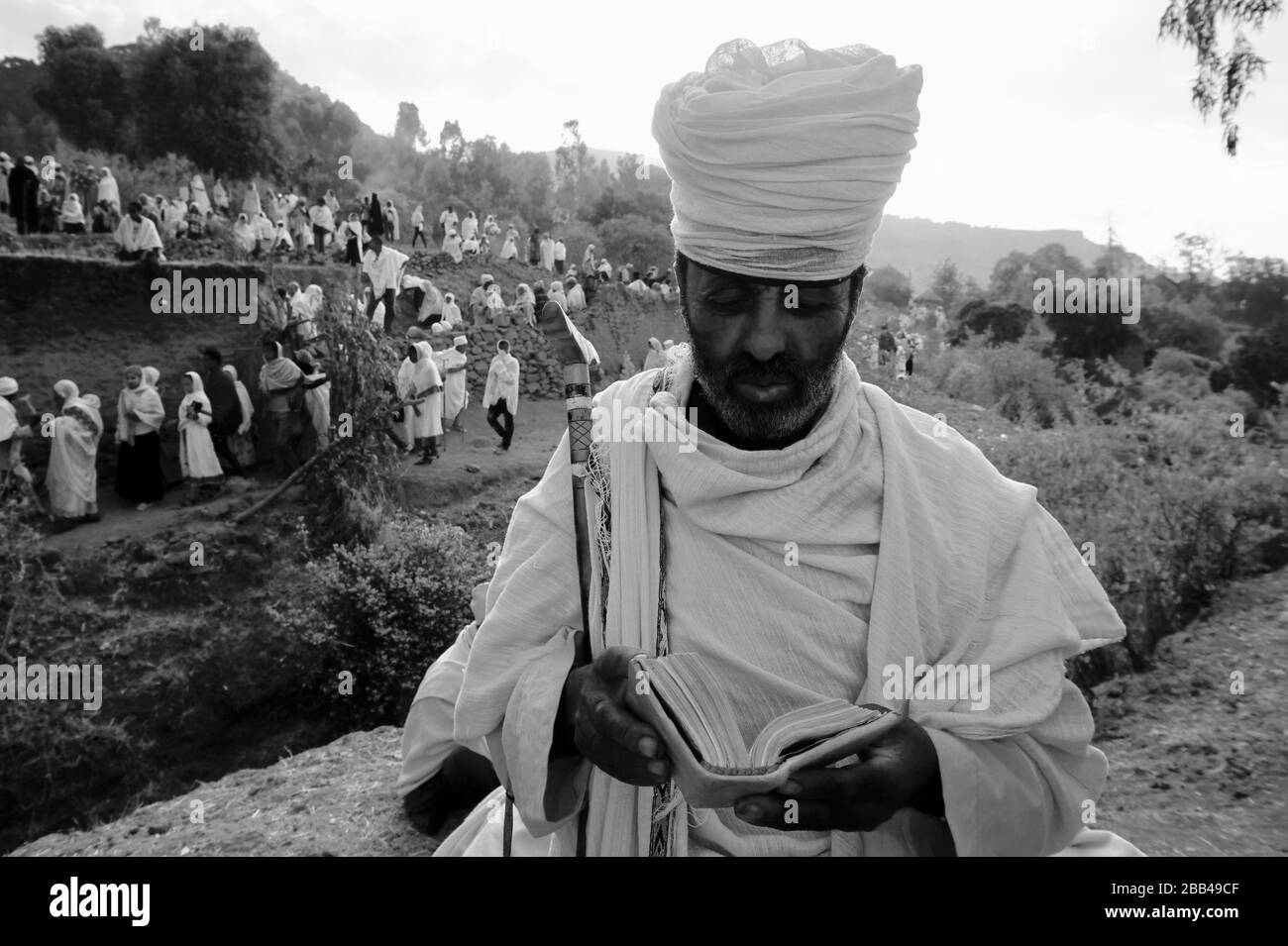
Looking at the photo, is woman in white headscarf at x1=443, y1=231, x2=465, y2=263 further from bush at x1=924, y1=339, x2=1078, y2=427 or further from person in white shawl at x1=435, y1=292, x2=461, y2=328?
bush at x1=924, y1=339, x2=1078, y2=427

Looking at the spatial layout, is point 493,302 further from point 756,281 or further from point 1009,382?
point 756,281

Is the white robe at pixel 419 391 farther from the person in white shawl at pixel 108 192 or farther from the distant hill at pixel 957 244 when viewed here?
the distant hill at pixel 957 244

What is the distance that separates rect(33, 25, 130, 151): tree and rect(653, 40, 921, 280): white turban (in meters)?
35.6

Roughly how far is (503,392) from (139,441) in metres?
5.00

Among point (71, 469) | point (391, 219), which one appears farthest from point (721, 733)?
point (391, 219)

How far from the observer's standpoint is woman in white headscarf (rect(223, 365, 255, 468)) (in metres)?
12.3

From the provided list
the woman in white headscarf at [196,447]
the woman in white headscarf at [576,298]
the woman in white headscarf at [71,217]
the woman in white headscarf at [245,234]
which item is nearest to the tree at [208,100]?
the woman in white headscarf at [245,234]

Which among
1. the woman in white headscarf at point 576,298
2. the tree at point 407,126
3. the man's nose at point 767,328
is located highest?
the tree at point 407,126

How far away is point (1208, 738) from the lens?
520 centimetres

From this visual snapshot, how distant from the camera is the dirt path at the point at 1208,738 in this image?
4.16 metres

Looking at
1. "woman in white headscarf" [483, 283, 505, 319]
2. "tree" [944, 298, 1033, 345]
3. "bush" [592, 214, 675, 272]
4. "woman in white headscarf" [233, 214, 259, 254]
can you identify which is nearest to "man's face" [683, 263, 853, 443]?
"woman in white headscarf" [483, 283, 505, 319]

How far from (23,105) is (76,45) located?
3820mm

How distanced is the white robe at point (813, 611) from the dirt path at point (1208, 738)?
266 centimetres
